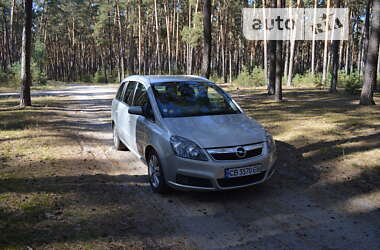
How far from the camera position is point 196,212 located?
4.79 metres

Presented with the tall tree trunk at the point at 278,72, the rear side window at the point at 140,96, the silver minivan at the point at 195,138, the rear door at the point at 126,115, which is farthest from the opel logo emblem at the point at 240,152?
the tall tree trunk at the point at 278,72

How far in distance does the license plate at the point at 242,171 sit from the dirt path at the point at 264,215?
49 centimetres

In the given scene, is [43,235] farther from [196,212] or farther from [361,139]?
[361,139]

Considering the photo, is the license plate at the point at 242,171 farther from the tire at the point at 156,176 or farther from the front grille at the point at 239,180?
the tire at the point at 156,176

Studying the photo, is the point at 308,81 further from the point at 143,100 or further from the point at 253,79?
the point at 143,100

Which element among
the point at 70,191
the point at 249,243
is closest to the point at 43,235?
the point at 70,191

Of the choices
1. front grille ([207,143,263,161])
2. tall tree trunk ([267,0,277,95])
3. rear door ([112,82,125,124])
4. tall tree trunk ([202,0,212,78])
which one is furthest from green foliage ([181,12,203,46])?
front grille ([207,143,263,161])

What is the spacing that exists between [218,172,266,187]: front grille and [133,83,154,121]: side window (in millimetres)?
1674

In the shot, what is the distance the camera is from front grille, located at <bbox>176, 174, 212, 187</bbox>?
190 inches

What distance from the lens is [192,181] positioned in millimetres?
4871

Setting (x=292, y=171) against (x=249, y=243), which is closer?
(x=249, y=243)

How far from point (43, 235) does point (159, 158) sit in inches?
74.2

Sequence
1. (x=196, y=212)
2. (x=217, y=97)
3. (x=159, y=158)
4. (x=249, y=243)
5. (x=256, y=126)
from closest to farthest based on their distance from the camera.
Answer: (x=249, y=243) → (x=196, y=212) → (x=159, y=158) → (x=256, y=126) → (x=217, y=97)

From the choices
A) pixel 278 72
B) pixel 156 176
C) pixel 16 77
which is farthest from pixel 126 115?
pixel 16 77
